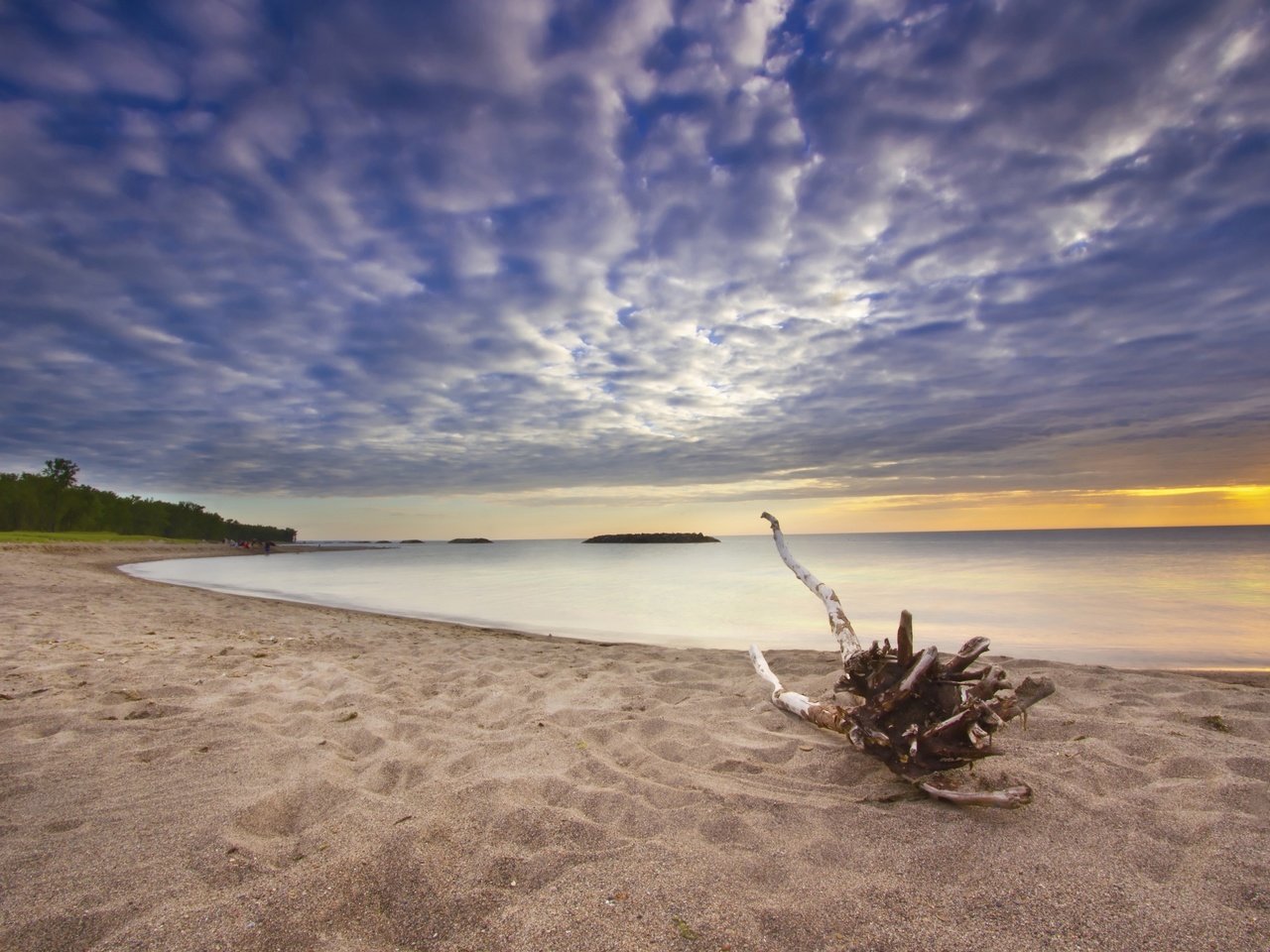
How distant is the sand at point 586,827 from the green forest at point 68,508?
286 feet

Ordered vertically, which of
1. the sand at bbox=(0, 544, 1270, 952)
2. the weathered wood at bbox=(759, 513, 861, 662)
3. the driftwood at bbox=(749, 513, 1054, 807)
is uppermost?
the weathered wood at bbox=(759, 513, 861, 662)

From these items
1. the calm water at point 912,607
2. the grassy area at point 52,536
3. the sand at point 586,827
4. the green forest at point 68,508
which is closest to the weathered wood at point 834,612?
the sand at point 586,827

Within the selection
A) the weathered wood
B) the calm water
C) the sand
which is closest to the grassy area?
the calm water

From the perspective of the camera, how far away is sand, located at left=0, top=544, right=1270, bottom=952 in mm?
2021

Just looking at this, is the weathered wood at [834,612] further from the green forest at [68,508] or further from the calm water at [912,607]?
the green forest at [68,508]

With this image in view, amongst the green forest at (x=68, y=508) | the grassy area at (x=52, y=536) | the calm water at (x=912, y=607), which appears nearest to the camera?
the calm water at (x=912, y=607)

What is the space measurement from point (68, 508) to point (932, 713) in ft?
313

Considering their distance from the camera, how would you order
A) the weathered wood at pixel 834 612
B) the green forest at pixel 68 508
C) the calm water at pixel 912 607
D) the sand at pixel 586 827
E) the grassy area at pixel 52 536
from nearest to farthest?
the sand at pixel 586 827
the weathered wood at pixel 834 612
the calm water at pixel 912 607
the grassy area at pixel 52 536
the green forest at pixel 68 508

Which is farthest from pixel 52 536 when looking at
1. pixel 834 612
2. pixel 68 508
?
pixel 834 612

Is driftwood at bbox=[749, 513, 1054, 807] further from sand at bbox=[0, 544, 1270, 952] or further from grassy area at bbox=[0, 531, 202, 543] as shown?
grassy area at bbox=[0, 531, 202, 543]

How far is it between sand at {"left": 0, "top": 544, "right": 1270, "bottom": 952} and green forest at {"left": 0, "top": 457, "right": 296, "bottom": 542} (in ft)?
286

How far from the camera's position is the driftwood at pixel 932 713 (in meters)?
3.09

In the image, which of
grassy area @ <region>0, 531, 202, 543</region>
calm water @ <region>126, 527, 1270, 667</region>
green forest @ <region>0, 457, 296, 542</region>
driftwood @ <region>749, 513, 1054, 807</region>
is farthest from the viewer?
green forest @ <region>0, 457, 296, 542</region>

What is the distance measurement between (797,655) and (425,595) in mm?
13649
